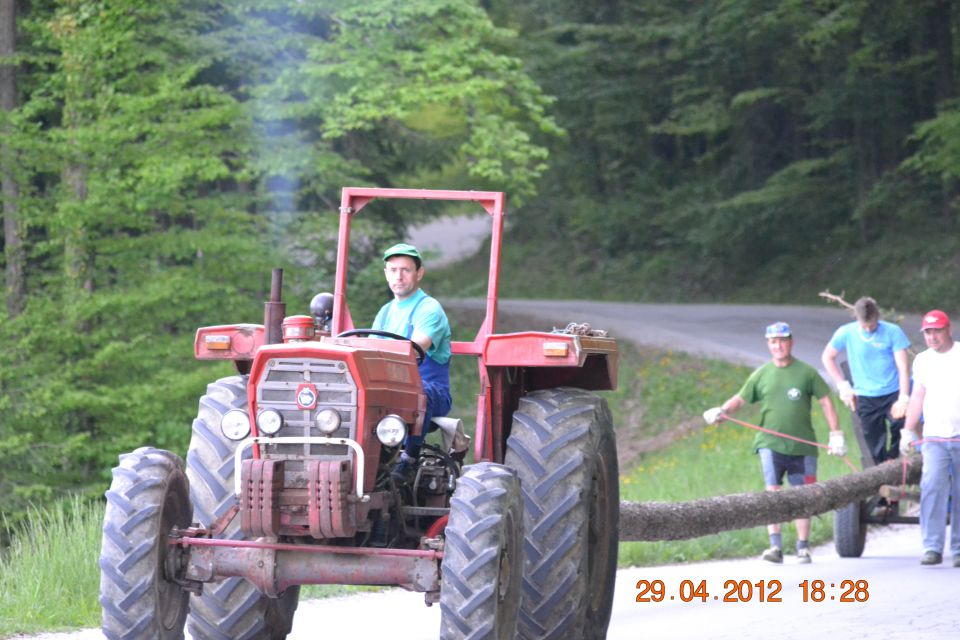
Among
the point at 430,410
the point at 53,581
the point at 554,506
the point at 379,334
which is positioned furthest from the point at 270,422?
the point at 53,581

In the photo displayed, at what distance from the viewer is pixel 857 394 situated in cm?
1422

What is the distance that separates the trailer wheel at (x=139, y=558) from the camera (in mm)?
6473

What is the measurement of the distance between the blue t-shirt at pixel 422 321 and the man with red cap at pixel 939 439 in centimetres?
635

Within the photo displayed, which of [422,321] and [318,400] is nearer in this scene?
[318,400]

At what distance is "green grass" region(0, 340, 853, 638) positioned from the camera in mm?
9680

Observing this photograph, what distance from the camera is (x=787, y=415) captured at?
13547 millimetres

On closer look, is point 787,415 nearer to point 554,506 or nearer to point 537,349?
point 537,349

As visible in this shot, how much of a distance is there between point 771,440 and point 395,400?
742 centimetres

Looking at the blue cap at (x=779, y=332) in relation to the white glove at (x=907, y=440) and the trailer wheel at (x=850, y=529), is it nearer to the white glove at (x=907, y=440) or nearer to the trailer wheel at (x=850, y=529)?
the white glove at (x=907, y=440)

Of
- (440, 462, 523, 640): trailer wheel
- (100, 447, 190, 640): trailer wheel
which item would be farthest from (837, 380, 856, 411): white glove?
(100, 447, 190, 640): trailer wheel

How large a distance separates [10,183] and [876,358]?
44.6ft

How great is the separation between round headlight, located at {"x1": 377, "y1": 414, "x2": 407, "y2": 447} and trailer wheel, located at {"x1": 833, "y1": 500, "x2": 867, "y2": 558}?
25.8ft

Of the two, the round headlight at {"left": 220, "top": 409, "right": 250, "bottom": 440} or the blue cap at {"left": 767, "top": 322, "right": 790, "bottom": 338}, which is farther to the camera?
the blue cap at {"left": 767, "top": 322, "right": 790, "bottom": 338}

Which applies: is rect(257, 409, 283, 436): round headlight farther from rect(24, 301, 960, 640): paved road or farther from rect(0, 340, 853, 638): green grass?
rect(0, 340, 853, 638): green grass
